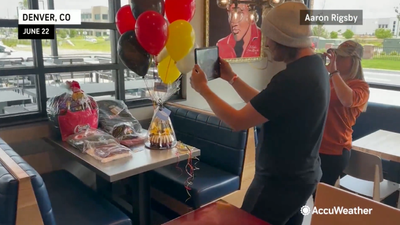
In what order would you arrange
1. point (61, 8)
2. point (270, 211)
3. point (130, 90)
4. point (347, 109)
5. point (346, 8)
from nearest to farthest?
point (270, 211) < point (347, 109) < point (61, 8) < point (130, 90) < point (346, 8)

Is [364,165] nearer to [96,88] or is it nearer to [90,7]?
[96,88]

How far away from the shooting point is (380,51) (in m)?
3.96

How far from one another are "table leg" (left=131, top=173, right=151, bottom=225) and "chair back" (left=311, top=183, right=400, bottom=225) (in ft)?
4.23

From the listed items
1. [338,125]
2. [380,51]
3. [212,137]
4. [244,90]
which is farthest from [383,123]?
[244,90]

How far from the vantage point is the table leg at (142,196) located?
222 centimetres

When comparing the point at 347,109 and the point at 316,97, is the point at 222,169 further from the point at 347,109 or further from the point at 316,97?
the point at 316,97

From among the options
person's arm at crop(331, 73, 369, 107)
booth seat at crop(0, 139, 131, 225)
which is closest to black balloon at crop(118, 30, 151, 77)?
booth seat at crop(0, 139, 131, 225)

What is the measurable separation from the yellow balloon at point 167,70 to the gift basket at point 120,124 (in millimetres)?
435

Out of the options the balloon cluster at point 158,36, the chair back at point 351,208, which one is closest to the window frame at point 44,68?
the balloon cluster at point 158,36

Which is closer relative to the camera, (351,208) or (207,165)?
(351,208)

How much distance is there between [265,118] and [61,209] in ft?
4.44

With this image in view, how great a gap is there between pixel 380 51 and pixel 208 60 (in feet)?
10.3

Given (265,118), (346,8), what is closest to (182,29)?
(265,118)

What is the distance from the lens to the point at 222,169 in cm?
269
